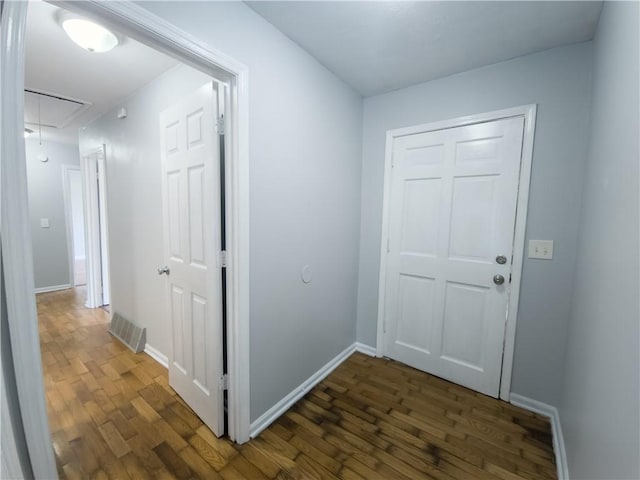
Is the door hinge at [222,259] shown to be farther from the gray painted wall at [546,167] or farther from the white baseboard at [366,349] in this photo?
the gray painted wall at [546,167]

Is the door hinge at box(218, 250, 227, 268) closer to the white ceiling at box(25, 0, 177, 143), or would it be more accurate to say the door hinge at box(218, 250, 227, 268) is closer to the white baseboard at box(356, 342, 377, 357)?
the white ceiling at box(25, 0, 177, 143)

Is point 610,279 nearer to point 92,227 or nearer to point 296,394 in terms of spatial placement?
point 296,394

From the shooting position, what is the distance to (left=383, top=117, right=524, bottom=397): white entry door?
6.24 feet

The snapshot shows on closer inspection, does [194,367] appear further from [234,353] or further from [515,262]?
[515,262]

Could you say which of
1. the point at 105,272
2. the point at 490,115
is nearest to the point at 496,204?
the point at 490,115

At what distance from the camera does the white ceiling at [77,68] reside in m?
1.62

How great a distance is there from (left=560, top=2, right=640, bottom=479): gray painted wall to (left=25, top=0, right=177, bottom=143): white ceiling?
8.07ft

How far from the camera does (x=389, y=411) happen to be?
1.85 m

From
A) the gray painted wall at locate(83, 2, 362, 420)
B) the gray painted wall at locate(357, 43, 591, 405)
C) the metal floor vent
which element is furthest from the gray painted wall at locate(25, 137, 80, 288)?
the gray painted wall at locate(357, 43, 591, 405)

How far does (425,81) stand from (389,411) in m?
2.46

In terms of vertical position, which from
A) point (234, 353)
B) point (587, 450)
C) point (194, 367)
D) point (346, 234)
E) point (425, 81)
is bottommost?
point (194, 367)

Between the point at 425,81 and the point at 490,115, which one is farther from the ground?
the point at 425,81

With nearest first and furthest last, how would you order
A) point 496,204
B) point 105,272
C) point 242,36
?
point 242,36 < point 496,204 < point 105,272

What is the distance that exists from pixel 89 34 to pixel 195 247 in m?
1.34
